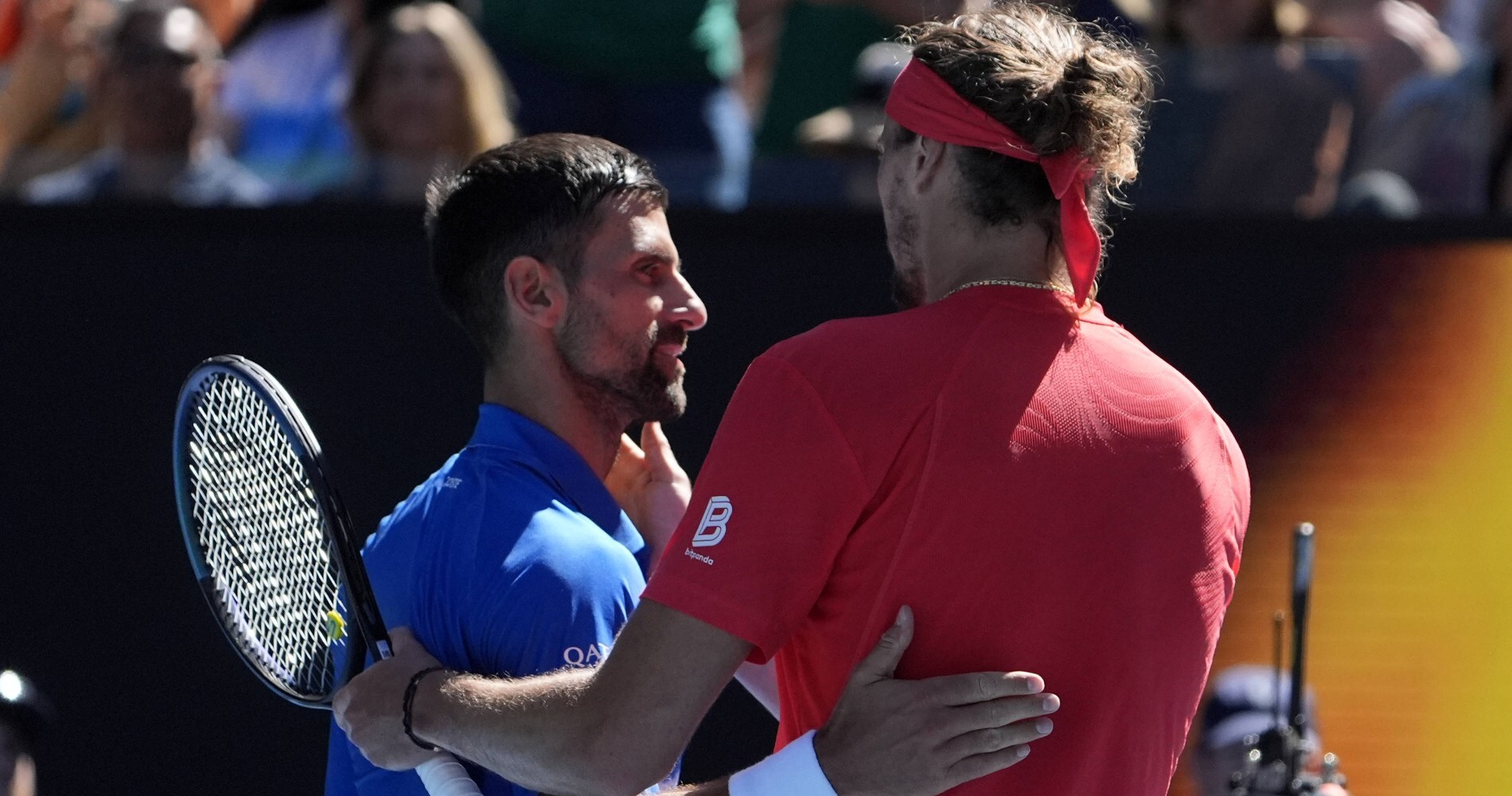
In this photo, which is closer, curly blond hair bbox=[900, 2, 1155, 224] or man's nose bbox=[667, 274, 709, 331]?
curly blond hair bbox=[900, 2, 1155, 224]

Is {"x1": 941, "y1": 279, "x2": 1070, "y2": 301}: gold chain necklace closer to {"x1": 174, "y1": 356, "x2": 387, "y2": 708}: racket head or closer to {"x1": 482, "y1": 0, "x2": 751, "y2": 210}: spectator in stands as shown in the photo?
{"x1": 174, "y1": 356, "x2": 387, "y2": 708}: racket head

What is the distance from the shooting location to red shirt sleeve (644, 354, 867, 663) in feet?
5.63

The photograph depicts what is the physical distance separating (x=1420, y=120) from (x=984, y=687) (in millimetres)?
2660

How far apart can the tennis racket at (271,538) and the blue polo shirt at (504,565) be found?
86 mm

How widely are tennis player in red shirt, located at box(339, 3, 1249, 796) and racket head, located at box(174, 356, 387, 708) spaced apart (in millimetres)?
314

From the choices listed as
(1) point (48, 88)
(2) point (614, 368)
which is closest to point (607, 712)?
(2) point (614, 368)

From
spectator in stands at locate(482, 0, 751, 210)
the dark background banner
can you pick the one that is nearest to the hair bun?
the dark background banner

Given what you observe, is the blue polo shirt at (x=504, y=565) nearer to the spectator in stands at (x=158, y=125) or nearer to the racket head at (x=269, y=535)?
the racket head at (x=269, y=535)

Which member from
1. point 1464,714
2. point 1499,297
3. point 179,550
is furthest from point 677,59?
point 1464,714

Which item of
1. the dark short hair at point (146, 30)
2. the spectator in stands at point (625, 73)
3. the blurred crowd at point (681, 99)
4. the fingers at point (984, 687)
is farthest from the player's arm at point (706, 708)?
the dark short hair at point (146, 30)

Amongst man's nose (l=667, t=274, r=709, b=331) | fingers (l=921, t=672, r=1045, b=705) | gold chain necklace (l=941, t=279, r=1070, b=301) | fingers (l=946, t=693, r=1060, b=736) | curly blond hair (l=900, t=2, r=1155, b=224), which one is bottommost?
fingers (l=946, t=693, r=1060, b=736)

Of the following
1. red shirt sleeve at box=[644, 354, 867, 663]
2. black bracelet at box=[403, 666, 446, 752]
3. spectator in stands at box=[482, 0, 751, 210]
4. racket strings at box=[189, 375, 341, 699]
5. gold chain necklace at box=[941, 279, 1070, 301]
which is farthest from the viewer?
spectator in stands at box=[482, 0, 751, 210]

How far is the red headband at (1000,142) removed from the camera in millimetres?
1800

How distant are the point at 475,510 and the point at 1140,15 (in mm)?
2845
